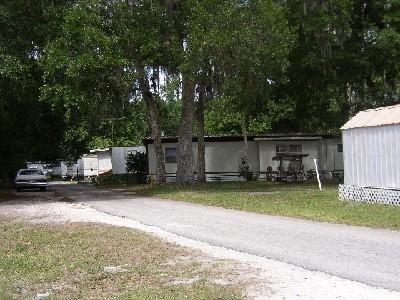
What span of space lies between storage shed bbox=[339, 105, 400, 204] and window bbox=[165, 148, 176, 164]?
17668 millimetres

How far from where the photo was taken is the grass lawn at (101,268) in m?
7.11

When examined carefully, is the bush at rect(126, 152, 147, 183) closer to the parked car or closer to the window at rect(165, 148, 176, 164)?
the window at rect(165, 148, 176, 164)

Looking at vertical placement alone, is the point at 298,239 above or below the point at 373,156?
below

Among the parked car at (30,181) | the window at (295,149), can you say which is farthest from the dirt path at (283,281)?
the window at (295,149)

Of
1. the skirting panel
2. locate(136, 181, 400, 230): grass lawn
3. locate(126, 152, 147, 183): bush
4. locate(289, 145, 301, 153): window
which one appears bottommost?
locate(136, 181, 400, 230): grass lawn

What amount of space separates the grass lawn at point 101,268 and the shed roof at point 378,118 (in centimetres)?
852

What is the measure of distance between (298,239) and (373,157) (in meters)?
7.61

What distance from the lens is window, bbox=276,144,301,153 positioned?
35234 mm

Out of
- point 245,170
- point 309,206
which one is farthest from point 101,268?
point 245,170

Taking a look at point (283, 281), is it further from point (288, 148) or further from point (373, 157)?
point (288, 148)

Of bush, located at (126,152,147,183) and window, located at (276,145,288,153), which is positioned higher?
window, located at (276,145,288,153)

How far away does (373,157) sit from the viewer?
57.9 feet

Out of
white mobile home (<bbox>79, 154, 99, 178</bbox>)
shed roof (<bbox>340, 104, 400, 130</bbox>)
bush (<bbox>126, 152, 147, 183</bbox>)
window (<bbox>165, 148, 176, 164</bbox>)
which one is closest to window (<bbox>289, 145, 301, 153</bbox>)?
window (<bbox>165, 148, 176, 164</bbox>)

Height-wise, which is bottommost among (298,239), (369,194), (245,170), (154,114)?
(298,239)
